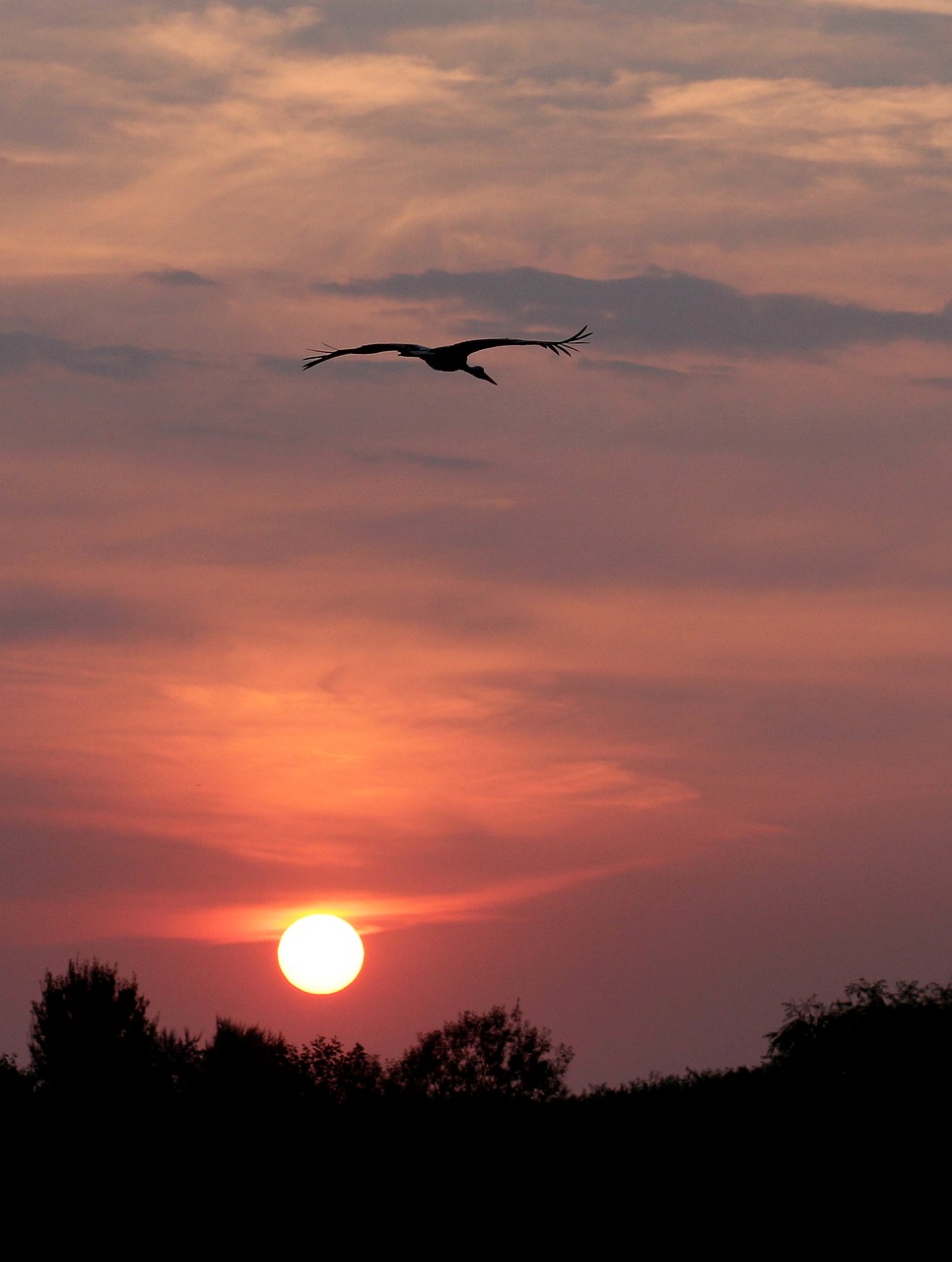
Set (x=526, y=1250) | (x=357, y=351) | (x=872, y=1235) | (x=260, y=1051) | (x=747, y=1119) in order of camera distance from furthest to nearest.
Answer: (x=260, y=1051), (x=747, y=1119), (x=526, y=1250), (x=872, y=1235), (x=357, y=351)

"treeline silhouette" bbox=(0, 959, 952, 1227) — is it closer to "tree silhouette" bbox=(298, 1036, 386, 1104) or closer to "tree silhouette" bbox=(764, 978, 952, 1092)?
"tree silhouette" bbox=(764, 978, 952, 1092)

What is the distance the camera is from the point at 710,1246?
3606cm

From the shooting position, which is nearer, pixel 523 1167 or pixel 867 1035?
pixel 523 1167

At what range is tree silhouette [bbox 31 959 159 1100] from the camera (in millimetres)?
93875

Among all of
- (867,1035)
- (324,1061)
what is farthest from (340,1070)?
(867,1035)

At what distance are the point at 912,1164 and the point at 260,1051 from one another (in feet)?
209

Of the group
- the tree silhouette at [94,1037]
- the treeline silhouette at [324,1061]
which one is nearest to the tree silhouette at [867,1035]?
the treeline silhouette at [324,1061]

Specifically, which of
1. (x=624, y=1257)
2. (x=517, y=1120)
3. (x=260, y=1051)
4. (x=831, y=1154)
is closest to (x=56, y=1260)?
(x=517, y=1120)

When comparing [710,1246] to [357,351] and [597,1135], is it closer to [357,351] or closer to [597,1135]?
[597,1135]

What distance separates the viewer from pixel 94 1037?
96562mm

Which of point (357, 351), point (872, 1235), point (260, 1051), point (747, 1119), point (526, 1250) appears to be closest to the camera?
point (357, 351)

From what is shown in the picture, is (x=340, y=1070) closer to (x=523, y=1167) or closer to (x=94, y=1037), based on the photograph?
(x=94, y=1037)

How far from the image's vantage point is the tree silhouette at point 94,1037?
93.9 metres

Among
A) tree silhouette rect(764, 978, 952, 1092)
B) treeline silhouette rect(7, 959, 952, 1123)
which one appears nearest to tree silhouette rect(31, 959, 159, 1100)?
treeline silhouette rect(7, 959, 952, 1123)
